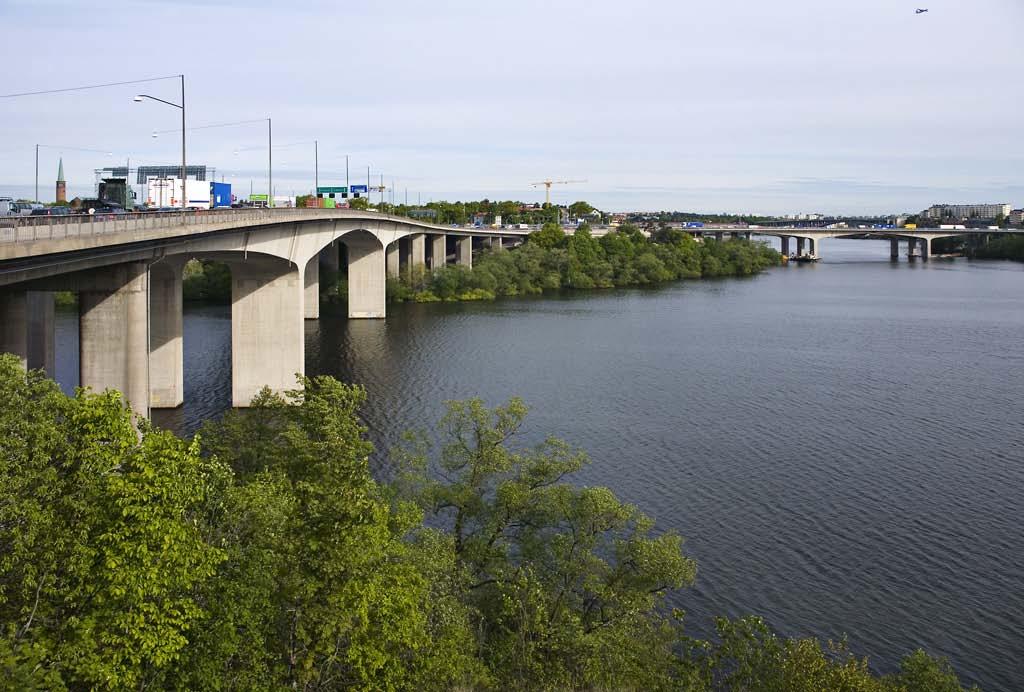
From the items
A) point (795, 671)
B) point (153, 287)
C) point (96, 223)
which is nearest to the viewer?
point (795, 671)

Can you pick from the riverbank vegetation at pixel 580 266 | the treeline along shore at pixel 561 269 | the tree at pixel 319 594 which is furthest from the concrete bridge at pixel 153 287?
the riverbank vegetation at pixel 580 266

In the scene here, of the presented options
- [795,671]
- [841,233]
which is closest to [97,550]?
[795,671]

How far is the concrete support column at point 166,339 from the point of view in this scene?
44969mm

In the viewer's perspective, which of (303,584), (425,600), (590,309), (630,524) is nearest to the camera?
(303,584)

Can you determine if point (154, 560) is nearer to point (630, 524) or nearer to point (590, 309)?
point (630, 524)

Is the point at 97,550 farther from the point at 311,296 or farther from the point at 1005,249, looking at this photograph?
the point at 1005,249

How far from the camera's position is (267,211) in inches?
1986

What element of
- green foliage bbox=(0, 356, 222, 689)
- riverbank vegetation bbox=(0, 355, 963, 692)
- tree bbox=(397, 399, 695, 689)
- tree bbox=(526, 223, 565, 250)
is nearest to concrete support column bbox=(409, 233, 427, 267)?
tree bbox=(526, 223, 565, 250)

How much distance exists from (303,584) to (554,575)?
905 cm

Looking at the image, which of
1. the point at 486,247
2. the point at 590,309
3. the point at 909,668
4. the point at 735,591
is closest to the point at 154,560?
the point at 909,668

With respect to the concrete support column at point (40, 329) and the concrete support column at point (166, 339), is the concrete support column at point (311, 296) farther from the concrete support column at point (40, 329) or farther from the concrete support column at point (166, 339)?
the concrete support column at point (40, 329)

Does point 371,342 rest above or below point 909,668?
above

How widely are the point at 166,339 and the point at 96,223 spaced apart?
1697 cm

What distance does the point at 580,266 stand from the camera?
118875 mm
